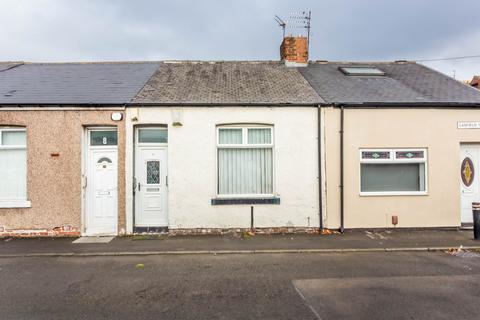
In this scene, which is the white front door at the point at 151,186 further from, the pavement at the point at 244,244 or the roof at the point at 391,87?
the roof at the point at 391,87

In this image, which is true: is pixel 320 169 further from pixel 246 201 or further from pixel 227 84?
pixel 227 84

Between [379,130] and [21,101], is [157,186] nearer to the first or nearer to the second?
[21,101]

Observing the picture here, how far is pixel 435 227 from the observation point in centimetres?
918

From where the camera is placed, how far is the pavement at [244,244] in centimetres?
728

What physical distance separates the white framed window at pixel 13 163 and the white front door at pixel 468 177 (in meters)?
12.5

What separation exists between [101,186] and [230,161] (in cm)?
368

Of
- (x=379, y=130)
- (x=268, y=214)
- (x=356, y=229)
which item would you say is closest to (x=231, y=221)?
(x=268, y=214)

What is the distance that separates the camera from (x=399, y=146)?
9.30m

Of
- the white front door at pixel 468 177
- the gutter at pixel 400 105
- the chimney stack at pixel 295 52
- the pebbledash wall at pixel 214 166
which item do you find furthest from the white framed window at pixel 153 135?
the white front door at pixel 468 177

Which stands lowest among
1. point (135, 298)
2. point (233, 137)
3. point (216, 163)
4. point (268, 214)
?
point (135, 298)

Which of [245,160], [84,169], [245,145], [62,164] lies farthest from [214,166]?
[62,164]

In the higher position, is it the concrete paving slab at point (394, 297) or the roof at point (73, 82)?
the roof at point (73, 82)

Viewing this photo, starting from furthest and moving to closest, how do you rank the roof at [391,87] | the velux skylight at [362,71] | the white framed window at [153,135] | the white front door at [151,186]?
the velux skylight at [362,71] < the roof at [391,87] < the white framed window at [153,135] < the white front door at [151,186]

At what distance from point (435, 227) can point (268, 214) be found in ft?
15.6
